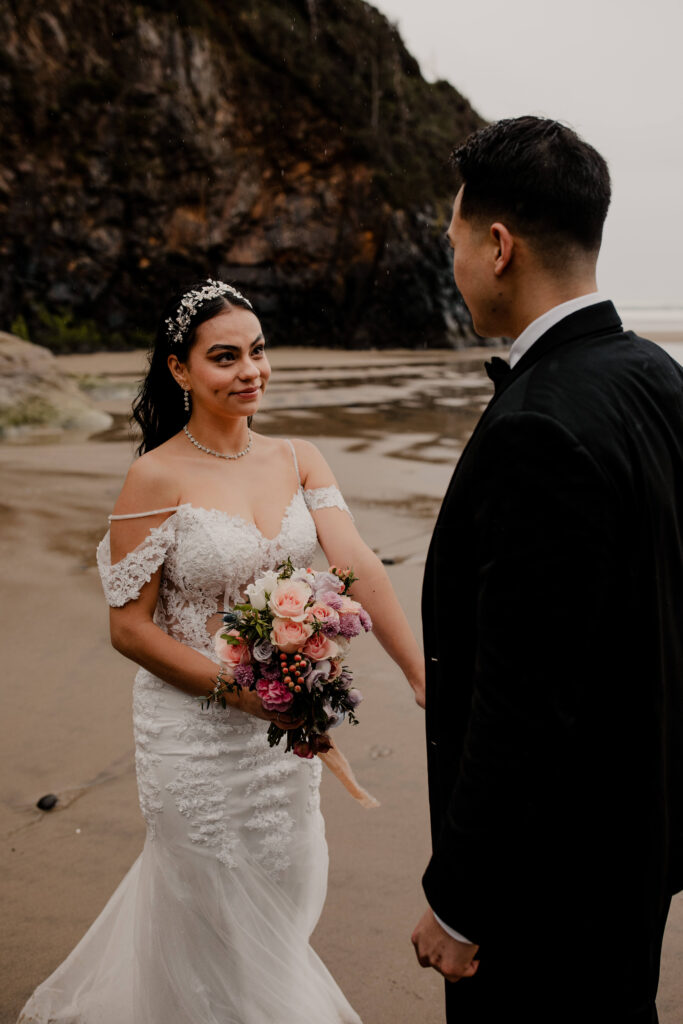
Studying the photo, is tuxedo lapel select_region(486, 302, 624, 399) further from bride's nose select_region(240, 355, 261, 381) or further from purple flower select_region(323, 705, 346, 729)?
bride's nose select_region(240, 355, 261, 381)

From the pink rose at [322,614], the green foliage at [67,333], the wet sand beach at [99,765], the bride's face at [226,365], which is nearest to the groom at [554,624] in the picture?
the pink rose at [322,614]

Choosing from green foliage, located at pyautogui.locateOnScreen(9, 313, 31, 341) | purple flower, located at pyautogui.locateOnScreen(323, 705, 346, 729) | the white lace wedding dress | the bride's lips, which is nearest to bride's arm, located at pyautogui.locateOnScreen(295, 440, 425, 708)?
the white lace wedding dress

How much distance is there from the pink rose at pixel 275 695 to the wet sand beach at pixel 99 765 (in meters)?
1.39

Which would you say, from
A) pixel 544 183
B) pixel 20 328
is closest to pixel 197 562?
pixel 544 183

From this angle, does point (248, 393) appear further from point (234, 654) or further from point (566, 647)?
point (566, 647)

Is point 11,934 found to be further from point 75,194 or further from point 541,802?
point 75,194

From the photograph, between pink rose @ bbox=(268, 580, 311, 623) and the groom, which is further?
pink rose @ bbox=(268, 580, 311, 623)

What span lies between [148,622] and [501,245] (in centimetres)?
155

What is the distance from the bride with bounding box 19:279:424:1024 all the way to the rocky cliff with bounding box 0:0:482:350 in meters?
23.8

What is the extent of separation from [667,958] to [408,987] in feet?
3.15

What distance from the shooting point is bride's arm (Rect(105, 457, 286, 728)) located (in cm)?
255

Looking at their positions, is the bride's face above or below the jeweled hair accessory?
below

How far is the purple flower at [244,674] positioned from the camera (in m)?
2.27

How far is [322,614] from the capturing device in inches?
88.9
